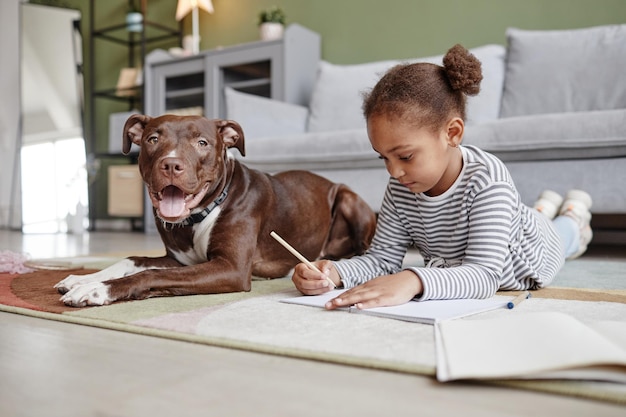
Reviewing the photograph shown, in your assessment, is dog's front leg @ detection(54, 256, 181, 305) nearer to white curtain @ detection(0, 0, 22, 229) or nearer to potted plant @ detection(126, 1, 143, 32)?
potted plant @ detection(126, 1, 143, 32)

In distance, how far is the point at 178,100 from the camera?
539 centimetres

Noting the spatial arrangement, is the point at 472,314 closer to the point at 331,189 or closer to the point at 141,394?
the point at 141,394

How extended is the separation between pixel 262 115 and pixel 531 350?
3.27 m

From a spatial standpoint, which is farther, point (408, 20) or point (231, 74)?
point (231, 74)

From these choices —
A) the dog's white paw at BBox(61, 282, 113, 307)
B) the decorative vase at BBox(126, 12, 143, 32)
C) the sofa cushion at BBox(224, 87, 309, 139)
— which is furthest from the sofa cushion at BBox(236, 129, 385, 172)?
the decorative vase at BBox(126, 12, 143, 32)

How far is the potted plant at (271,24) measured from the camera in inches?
182

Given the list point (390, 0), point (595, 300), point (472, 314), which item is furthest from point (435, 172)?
point (390, 0)

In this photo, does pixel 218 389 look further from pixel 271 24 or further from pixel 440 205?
pixel 271 24

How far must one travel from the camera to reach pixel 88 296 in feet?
4.45

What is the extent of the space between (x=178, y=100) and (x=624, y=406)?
5.13 metres

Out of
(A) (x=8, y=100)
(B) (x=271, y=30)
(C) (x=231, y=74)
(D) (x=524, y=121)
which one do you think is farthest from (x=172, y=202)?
(A) (x=8, y=100)

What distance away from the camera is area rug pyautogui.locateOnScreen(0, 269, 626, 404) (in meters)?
0.88

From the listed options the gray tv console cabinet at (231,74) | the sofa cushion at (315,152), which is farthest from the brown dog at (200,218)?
the gray tv console cabinet at (231,74)

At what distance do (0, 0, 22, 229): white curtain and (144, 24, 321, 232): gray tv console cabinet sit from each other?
235 cm
